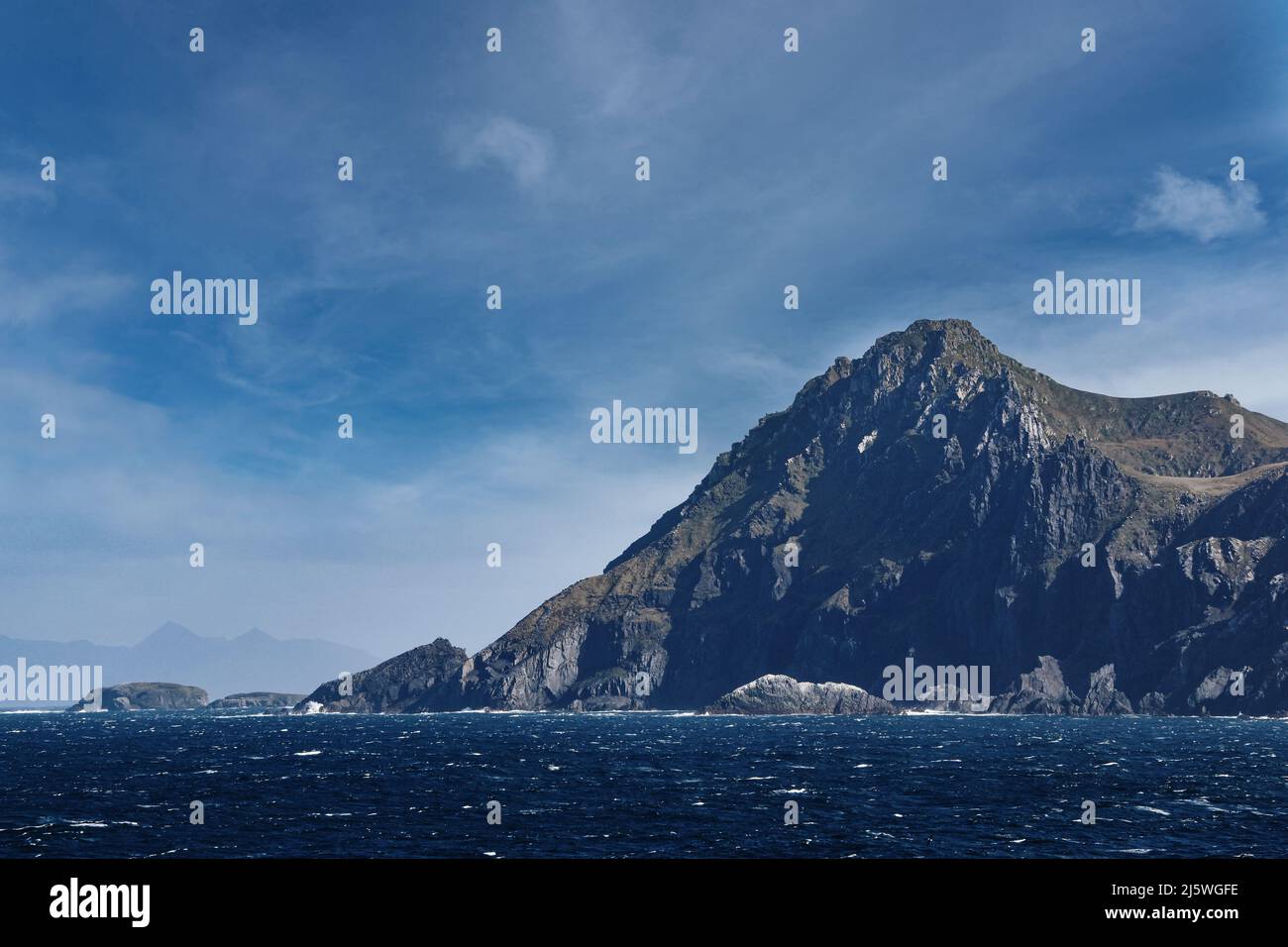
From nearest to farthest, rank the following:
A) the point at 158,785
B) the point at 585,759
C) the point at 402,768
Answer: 1. the point at 158,785
2. the point at 402,768
3. the point at 585,759

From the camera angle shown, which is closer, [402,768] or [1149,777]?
[1149,777]

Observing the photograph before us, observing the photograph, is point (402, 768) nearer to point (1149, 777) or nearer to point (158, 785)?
point (158, 785)
